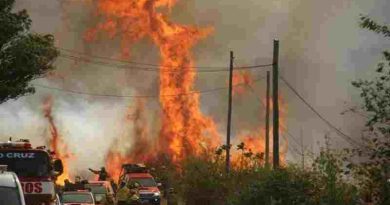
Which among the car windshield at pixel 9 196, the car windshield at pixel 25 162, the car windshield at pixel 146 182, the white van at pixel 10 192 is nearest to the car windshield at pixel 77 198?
the car windshield at pixel 146 182

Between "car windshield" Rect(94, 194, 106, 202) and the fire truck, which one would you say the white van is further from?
"car windshield" Rect(94, 194, 106, 202)

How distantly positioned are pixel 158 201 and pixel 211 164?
3.95 metres

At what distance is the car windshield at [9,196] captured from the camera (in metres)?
11.0

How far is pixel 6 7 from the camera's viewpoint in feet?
87.1

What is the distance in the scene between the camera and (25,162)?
19.7 meters

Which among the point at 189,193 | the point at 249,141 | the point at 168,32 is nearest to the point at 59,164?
the point at 189,193

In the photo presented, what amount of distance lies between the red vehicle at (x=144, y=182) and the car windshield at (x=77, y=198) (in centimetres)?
737

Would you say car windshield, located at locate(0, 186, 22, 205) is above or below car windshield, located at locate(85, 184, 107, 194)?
below

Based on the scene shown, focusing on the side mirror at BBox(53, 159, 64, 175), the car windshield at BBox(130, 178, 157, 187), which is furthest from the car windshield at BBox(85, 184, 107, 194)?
the side mirror at BBox(53, 159, 64, 175)

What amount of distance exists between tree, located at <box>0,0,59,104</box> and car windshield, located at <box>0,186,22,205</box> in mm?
15185

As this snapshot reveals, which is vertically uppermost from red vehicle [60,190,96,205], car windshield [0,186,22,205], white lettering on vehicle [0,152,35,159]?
white lettering on vehicle [0,152,35,159]

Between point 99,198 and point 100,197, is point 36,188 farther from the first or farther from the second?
point 100,197

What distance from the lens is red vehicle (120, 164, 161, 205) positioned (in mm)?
39500

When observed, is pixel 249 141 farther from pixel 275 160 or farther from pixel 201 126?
pixel 275 160
